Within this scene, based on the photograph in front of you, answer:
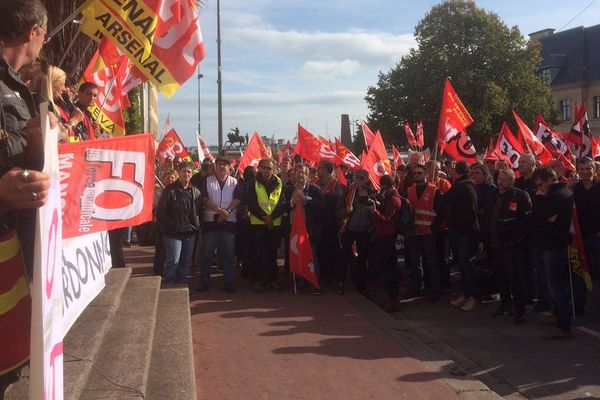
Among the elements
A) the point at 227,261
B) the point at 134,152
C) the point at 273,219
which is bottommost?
the point at 227,261

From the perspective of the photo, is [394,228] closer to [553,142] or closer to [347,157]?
[347,157]

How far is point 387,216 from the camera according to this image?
8.46 meters

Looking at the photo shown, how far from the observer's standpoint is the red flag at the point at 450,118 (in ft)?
37.4

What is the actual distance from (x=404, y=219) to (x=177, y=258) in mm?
3176

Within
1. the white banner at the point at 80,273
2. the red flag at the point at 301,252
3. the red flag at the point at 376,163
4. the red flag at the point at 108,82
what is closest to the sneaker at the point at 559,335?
the red flag at the point at 301,252

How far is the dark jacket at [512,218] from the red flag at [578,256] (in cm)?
61

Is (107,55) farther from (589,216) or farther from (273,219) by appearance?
(589,216)

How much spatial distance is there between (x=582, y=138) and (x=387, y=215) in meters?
6.49

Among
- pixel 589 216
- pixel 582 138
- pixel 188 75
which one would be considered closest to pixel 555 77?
pixel 582 138

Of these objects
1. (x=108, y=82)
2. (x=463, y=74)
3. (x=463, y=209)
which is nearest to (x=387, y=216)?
(x=463, y=209)

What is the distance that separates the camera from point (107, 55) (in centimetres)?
734

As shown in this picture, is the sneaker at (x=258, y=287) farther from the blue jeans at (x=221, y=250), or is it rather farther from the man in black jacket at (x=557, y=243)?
the man in black jacket at (x=557, y=243)

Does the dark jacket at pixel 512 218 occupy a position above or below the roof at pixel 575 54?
below

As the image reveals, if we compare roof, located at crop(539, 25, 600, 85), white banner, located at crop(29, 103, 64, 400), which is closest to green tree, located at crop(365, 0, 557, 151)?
roof, located at crop(539, 25, 600, 85)
